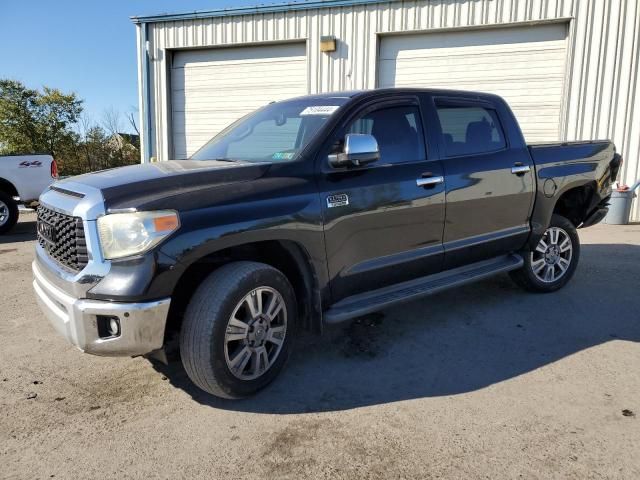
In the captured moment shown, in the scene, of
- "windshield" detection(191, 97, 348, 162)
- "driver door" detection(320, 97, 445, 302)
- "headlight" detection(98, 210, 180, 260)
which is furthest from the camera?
"windshield" detection(191, 97, 348, 162)

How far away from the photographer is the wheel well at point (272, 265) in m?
2.98

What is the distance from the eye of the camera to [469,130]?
14.5 feet

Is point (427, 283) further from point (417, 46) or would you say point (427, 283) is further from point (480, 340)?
point (417, 46)

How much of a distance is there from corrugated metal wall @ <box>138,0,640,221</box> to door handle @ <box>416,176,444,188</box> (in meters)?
7.18

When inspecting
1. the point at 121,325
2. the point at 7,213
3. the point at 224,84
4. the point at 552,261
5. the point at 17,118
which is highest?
the point at 224,84

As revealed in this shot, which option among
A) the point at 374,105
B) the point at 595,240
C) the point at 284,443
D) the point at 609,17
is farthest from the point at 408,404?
the point at 609,17

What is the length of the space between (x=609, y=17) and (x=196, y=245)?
32.3 ft

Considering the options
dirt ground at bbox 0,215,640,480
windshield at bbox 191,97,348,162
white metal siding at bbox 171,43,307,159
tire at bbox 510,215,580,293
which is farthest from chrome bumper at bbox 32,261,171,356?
white metal siding at bbox 171,43,307,159

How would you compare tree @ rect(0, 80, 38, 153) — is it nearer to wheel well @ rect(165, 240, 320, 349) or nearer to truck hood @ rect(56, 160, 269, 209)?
truck hood @ rect(56, 160, 269, 209)

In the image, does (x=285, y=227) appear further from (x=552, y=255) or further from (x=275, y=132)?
(x=552, y=255)

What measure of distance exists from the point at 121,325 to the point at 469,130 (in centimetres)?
327

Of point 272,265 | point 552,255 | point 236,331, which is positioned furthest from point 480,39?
point 236,331

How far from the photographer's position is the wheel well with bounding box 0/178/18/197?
30.5ft

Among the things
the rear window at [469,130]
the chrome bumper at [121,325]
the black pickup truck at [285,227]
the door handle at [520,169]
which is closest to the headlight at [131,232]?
the black pickup truck at [285,227]
